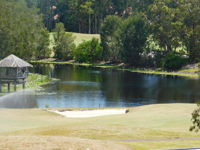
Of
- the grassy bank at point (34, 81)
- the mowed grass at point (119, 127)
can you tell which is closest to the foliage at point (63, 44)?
the grassy bank at point (34, 81)

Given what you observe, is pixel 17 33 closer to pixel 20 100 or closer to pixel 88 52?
pixel 88 52

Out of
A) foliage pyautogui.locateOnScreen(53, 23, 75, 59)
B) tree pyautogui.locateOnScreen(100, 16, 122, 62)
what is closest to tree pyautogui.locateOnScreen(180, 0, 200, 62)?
tree pyautogui.locateOnScreen(100, 16, 122, 62)

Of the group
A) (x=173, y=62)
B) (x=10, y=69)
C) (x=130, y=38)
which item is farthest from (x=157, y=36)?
(x=10, y=69)

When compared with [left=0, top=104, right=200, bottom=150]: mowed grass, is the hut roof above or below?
above

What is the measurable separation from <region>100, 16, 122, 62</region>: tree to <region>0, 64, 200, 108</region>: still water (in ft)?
109

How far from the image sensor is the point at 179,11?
13612 centimetres

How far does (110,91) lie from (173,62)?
48803 mm

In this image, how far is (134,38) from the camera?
13912cm

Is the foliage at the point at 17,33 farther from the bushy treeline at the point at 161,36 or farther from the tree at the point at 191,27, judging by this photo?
the tree at the point at 191,27

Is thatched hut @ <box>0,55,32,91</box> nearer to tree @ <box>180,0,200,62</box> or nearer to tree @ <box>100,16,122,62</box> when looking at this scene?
tree @ <box>180,0,200,62</box>

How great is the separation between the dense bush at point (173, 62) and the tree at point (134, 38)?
11.1 meters

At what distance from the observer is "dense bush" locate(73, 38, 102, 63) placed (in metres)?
155

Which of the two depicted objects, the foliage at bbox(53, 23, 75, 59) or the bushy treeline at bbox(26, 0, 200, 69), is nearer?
the bushy treeline at bbox(26, 0, 200, 69)

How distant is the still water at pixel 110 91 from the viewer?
7038cm
